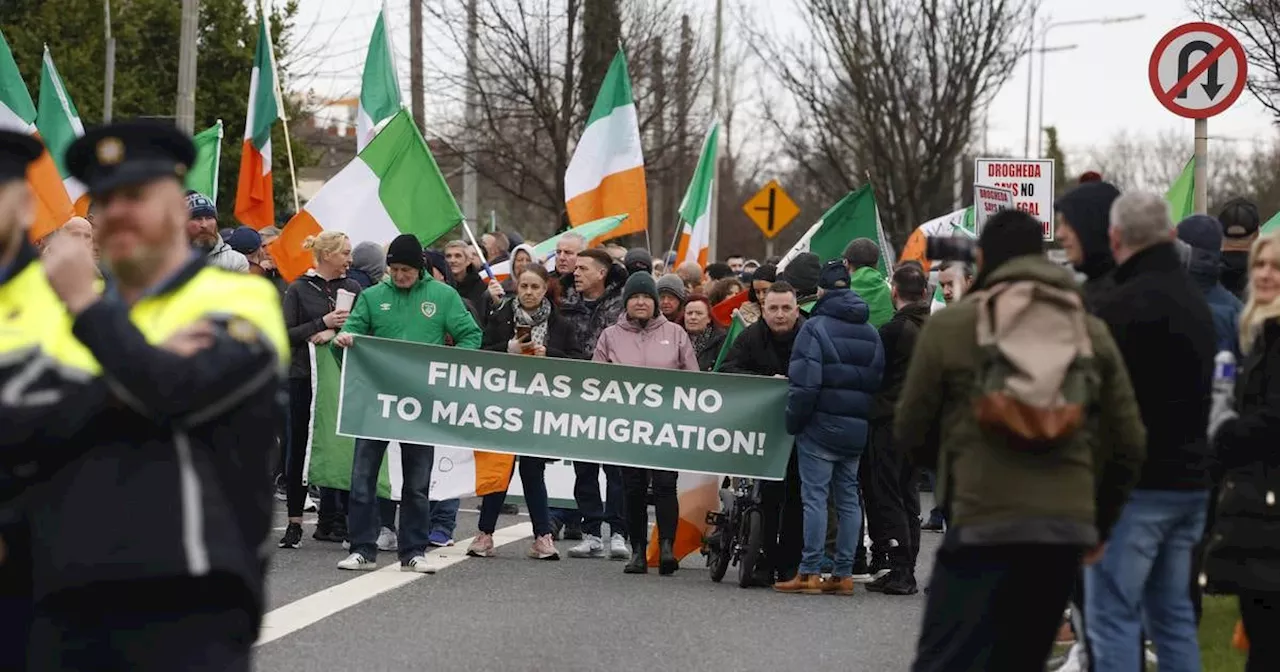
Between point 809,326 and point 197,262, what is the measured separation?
7.89 m

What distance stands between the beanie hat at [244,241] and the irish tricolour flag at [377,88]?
3.18 m

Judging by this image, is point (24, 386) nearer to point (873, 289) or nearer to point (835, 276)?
point (835, 276)

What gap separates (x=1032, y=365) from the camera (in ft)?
19.3

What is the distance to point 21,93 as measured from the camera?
17.0 metres

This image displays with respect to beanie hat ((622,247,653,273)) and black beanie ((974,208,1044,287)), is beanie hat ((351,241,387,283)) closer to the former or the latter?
beanie hat ((622,247,653,273))

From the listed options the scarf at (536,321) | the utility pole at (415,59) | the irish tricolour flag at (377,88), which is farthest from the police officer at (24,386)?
the utility pole at (415,59)

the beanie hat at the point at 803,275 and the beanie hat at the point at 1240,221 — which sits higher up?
the beanie hat at the point at 1240,221

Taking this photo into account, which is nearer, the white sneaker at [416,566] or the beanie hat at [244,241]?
the white sneaker at [416,566]

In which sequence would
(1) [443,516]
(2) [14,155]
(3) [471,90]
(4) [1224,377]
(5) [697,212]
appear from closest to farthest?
1. (2) [14,155]
2. (4) [1224,377]
3. (1) [443,516]
4. (5) [697,212]
5. (3) [471,90]

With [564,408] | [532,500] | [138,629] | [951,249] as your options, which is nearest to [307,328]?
[564,408]

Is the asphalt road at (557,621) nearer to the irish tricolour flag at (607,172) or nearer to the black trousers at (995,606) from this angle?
the black trousers at (995,606)

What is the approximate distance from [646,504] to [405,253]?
218 centimetres

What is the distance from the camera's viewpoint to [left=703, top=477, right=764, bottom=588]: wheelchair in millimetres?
12477

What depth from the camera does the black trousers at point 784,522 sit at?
1269cm
